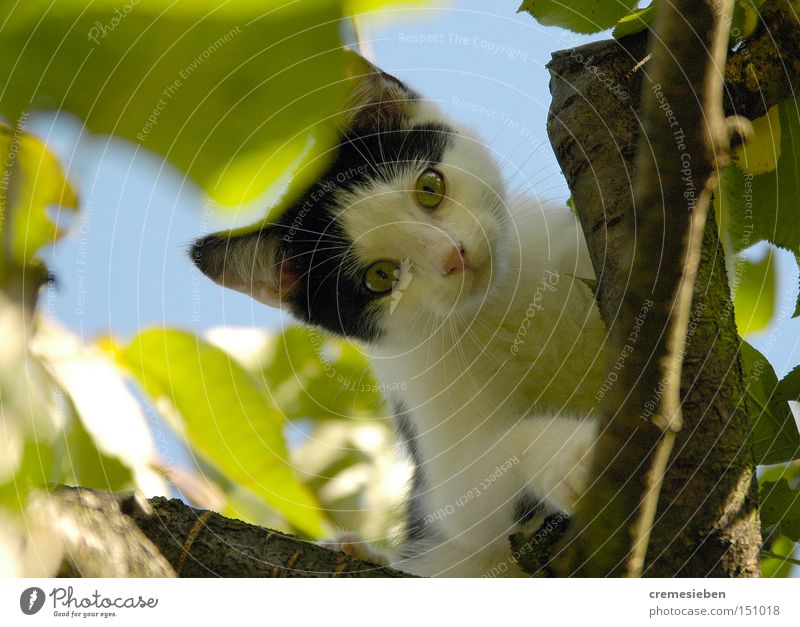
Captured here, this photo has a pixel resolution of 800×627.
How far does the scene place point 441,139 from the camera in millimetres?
1446

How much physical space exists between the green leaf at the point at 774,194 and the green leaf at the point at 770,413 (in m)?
0.15

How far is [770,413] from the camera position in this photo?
0.93 m

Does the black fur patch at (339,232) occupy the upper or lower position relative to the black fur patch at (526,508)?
upper

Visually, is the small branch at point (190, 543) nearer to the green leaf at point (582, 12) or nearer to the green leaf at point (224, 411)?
the green leaf at point (224, 411)

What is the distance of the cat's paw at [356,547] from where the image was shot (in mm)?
1228

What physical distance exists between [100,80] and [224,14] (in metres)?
0.19

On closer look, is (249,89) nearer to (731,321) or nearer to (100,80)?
(100,80)

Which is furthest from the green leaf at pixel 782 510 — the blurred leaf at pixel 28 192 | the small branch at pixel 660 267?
the blurred leaf at pixel 28 192

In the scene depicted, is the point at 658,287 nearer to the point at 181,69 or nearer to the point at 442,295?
the point at 442,295

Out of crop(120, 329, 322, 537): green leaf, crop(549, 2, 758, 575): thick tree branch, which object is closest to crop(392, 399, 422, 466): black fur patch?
crop(120, 329, 322, 537): green leaf

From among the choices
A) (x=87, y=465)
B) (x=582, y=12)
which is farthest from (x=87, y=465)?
(x=582, y=12)

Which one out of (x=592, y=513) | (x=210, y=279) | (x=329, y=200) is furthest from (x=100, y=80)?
(x=592, y=513)

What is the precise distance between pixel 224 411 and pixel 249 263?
27 centimetres

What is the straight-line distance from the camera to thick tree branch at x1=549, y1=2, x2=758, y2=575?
0.73 meters
